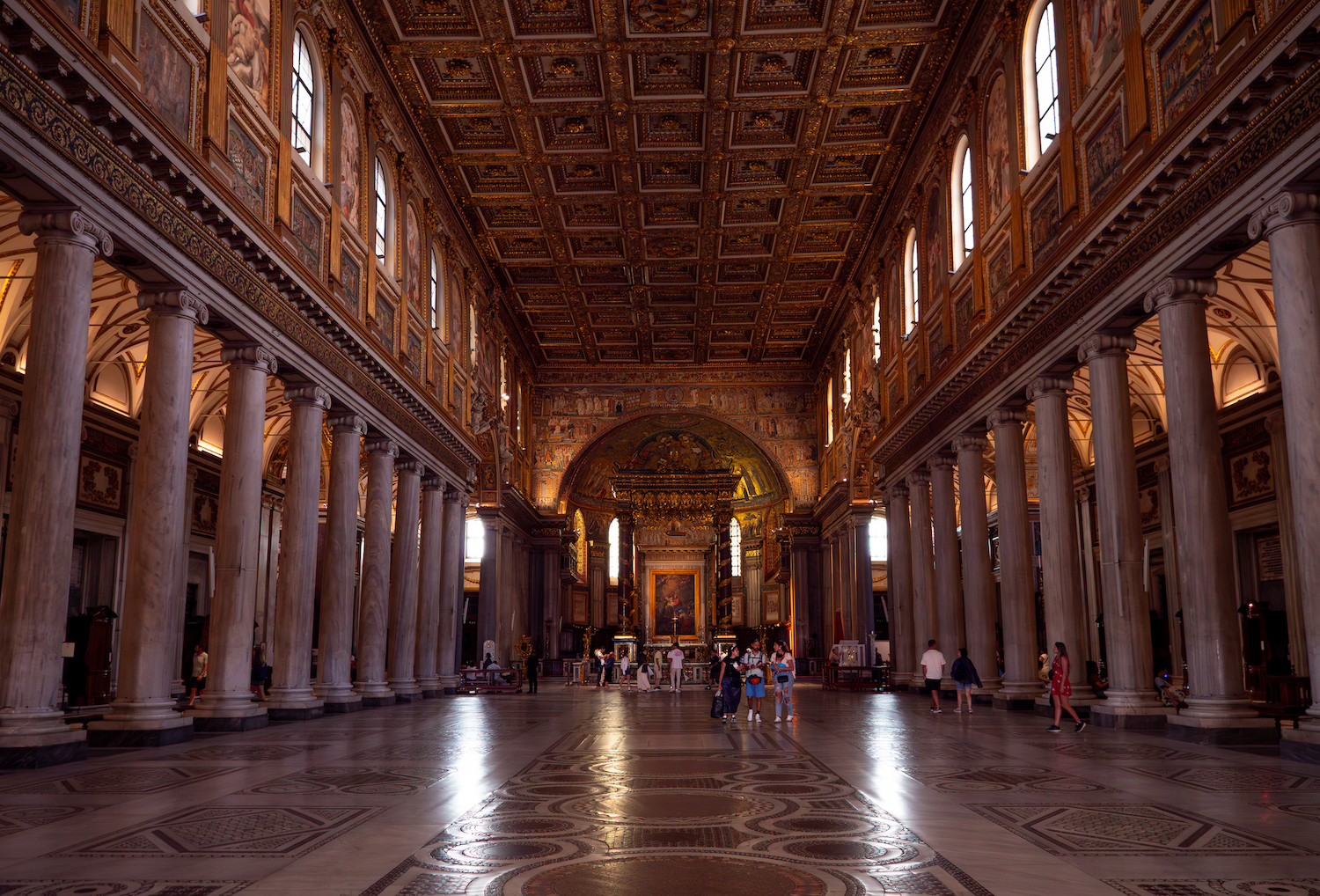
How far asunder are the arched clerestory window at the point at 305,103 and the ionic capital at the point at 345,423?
14.9ft

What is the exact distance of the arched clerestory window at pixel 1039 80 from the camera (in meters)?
17.2

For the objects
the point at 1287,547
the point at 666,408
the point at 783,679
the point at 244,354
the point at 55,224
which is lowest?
the point at 783,679

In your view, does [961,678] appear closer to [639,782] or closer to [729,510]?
[639,782]

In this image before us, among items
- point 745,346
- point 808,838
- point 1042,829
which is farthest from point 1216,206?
point 745,346

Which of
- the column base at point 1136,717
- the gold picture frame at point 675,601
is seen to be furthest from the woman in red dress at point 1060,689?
the gold picture frame at point 675,601

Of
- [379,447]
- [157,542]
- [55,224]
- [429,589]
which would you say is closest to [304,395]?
[379,447]

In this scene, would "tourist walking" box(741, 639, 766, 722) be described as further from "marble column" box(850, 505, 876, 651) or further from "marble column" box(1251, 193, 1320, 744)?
"marble column" box(850, 505, 876, 651)

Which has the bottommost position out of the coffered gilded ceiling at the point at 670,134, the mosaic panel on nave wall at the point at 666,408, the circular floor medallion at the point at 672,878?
the circular floor medallion at the point at 672,878

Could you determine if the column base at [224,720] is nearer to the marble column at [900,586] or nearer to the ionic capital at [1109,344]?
the ionic capital at [1109,344]

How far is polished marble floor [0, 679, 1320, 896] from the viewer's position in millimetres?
5090

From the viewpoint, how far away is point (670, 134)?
25.1 meters

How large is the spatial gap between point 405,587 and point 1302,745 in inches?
750

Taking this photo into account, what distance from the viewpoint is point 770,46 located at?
2122 cm

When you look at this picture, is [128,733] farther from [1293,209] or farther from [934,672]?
[1293,209]
